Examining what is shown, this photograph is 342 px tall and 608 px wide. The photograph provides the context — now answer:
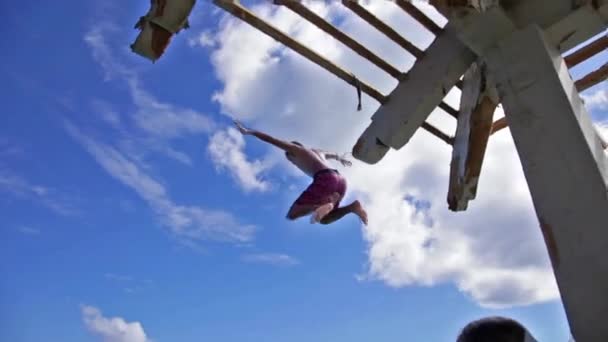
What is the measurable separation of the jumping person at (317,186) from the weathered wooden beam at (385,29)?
194cm

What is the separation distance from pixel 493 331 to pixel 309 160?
4.35 m

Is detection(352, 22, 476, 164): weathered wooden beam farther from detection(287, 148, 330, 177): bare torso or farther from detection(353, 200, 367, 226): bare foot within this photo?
detection(287, 148, 330, 177): bare torso

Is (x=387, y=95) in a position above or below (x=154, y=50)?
above

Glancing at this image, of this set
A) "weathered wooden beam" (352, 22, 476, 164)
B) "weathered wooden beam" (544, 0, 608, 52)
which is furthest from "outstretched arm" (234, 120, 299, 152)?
"weathered wooden beam" (544, 0, 608, 52)

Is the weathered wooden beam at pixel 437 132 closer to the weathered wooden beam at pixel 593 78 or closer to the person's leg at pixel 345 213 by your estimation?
the weathered wooden beam at pixel 593 78

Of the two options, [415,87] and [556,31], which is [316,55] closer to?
[415,87]

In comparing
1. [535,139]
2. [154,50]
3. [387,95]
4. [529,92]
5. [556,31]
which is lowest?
[535,139]

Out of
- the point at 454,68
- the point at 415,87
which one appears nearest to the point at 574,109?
the point at 454,68

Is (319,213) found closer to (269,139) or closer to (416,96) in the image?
(269,139)

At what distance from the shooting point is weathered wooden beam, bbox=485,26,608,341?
2098 mm

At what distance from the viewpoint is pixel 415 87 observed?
11.0ft

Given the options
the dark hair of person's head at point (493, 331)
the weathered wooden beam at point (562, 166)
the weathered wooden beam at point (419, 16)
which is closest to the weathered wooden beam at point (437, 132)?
the weathered wooden beam at point (419, 16)

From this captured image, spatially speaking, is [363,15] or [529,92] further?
[363,15]

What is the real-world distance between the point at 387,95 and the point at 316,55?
0.58 m
